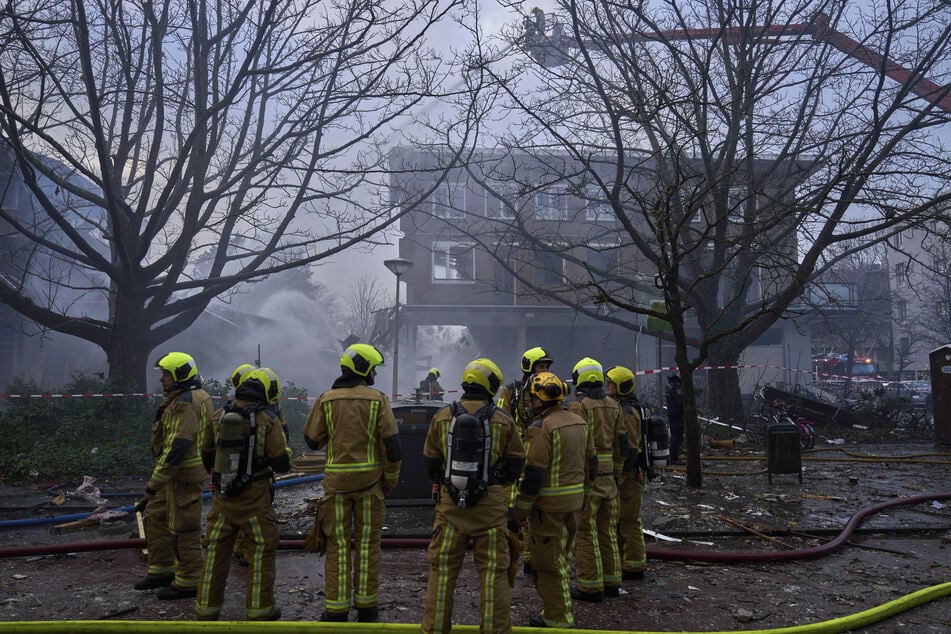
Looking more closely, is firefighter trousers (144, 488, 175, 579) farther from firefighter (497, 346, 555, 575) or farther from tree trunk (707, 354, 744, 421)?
tree trunk (707, 354, 744, 421)

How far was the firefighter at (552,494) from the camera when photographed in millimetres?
4477

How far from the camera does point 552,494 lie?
459cm

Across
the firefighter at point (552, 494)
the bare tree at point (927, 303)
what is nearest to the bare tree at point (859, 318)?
the bare tree at point (927, 303)

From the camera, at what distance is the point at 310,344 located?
35.8 metres

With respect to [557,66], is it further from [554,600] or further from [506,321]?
[506,321]

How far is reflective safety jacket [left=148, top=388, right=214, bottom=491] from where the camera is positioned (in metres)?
5.27

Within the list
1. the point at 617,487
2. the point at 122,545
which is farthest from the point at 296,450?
the point at 617,487

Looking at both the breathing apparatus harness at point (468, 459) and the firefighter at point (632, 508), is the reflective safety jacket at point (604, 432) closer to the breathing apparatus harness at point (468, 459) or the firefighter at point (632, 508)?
the firefighter at point (632, 508)

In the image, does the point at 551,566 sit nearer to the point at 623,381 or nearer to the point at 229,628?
the point at 229,628

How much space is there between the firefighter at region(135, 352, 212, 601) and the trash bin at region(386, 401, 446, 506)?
2.94m

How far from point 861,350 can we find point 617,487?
5192cm

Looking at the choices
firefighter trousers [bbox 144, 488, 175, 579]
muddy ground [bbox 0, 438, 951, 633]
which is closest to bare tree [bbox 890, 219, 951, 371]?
muddy ground [bbox 0, 438, 951, 633]

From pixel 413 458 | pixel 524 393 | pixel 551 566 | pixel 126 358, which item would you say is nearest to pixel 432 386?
pixel 126 358

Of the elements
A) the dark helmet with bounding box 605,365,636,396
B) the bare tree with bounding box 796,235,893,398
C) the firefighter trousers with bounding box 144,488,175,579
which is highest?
the bare tree with bounding box 796,235,893,398
